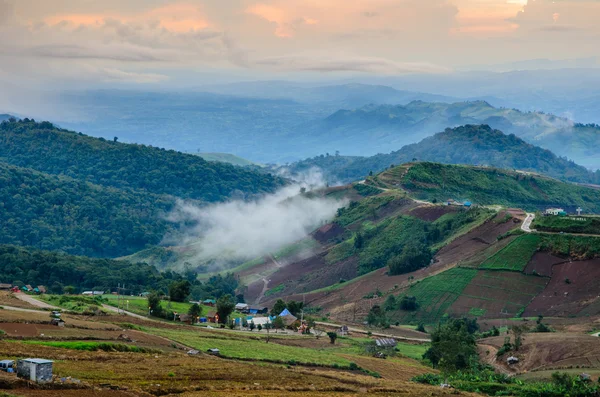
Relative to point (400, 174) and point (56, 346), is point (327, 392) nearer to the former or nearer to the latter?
point (56, 346)

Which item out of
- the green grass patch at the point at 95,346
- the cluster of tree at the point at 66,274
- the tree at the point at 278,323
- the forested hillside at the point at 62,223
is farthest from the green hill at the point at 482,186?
the green grass patch at the point at 95,346

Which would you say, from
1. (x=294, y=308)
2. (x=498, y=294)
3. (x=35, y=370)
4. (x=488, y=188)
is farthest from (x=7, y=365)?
(x=488, y=188)

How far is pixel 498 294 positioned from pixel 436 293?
369 inches

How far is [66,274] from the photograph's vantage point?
128500mm

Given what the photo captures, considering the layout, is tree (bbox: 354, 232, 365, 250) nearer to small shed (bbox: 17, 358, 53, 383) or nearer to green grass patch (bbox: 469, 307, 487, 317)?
green grass patch (bbox: 469, 307, 487, 317)

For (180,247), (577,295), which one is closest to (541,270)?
(577,295)

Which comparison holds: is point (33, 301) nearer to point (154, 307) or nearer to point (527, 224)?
point (154, 307)

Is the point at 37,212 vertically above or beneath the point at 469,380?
above

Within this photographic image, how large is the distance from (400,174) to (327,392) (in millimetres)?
137869

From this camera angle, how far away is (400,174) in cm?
18688

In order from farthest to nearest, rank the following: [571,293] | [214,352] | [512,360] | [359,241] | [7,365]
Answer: [359,241]
[571,293]
[512,360]
[214,352]
[7,365]

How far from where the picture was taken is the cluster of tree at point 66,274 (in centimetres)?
12425

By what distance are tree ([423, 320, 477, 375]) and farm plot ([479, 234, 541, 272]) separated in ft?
86.3

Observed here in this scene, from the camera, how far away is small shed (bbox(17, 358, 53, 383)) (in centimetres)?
4059
